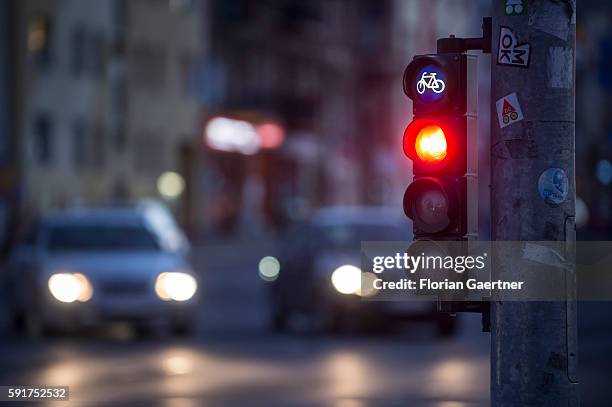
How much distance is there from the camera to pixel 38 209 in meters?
51.9

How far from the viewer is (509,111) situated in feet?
26.8

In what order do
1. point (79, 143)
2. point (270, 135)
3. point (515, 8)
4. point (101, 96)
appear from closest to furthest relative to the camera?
point (515, 8) → point (79, 143) → point (101, 96) → point (270, 135)

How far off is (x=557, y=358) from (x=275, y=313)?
15666 millimetres

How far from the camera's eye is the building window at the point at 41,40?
52625mm

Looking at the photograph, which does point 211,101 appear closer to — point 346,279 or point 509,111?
point 346,279

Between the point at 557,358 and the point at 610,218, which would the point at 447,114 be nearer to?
the point at 557,358

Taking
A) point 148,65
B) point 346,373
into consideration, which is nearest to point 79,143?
point 148,65

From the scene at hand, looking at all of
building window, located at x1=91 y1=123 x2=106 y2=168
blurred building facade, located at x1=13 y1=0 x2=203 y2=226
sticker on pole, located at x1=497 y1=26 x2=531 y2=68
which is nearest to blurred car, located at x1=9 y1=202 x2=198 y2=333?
sticker on pole, located at x1=497 y1=26 x2=531 y2=68

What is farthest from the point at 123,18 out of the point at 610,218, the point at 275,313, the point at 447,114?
the point at 447,114

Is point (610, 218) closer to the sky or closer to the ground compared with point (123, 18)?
closer to the ground

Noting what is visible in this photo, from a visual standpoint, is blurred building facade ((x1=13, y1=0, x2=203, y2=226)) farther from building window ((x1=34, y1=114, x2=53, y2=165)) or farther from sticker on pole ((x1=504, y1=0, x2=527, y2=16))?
sticker on pole ((x1=504, y1=0, x2=527, y2=16))

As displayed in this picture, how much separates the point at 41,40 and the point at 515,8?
151ft

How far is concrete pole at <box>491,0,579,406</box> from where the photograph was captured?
802cm

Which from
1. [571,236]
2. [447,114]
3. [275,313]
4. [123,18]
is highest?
[123,18]
